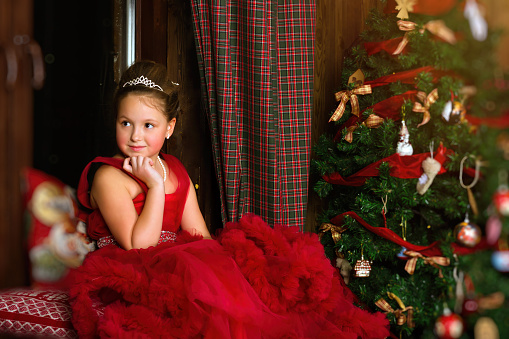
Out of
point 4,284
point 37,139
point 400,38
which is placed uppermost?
point 400,38

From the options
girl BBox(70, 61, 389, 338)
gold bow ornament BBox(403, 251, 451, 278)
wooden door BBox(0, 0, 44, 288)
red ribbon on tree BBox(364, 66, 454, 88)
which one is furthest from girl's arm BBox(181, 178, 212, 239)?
red ribbon on tree BBox(364, 66, 454, 88)

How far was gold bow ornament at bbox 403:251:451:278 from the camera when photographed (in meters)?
1.66

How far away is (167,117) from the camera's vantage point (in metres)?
1.81

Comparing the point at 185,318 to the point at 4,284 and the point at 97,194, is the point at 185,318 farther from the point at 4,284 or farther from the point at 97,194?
the point at 4,284

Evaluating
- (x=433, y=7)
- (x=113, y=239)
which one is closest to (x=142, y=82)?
(x=113, y=239)

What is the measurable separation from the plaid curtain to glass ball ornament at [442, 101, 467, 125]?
29.4 inches

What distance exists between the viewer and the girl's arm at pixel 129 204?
1.59 meters

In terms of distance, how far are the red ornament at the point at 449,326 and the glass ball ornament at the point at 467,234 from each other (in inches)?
9.5

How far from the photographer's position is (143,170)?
5.42ft

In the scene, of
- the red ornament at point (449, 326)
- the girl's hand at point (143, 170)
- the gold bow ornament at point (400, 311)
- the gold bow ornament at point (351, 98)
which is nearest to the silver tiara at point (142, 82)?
the girl's hand at point (143, 170)

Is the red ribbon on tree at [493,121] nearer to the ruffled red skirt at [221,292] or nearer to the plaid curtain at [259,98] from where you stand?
the ruffled red skirt at [221,292]

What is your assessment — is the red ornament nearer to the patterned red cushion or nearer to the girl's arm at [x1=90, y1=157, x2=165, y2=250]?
the girl's arm at [x1=90, y1=157, x2=165, y2=250]

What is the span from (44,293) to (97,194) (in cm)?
36

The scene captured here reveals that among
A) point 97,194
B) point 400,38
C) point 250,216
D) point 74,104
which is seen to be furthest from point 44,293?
point 400,38
